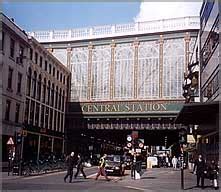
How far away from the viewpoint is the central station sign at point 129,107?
68.6m

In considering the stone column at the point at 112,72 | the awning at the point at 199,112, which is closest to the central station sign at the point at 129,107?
the stone column at the point at 112,72

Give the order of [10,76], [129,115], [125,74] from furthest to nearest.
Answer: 1. [125,74]
2. [129,115]
3. [10,76]

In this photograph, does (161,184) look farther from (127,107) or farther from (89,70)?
(89,70)

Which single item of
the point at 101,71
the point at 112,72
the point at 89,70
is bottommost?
the point at 112,72

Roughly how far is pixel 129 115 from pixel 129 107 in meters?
1.43

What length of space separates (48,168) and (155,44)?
38.3m

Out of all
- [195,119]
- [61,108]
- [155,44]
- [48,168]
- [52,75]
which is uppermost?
[155,44]

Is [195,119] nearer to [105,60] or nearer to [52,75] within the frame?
[52,75]

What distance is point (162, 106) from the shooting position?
6900 cm

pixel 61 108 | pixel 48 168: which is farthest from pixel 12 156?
pixel 61 108

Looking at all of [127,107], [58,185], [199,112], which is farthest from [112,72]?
[58,185]

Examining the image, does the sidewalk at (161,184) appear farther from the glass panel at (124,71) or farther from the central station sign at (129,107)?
the glass panel at (124,71)

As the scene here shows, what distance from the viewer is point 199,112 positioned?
3303 centimetres

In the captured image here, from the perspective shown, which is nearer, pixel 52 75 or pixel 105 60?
pixel 52 75
